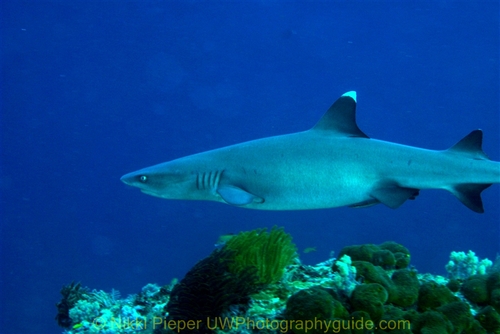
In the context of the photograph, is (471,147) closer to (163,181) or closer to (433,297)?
(433,297)

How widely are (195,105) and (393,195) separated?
88.0 m

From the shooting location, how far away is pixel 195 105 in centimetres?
9075

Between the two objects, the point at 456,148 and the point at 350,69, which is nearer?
the point at 456,148

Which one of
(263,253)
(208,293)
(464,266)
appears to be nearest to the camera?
(208,293)

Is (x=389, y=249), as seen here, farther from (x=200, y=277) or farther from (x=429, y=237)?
(x=429, y=237)

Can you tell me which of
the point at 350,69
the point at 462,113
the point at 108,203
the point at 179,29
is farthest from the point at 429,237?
the point at 179,29

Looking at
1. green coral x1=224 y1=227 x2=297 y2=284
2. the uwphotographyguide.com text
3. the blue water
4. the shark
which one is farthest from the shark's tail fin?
the blue water

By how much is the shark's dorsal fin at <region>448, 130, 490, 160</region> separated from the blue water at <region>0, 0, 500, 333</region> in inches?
1791

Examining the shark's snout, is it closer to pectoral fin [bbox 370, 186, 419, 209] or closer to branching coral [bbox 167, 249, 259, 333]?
branching coral [bbox 167, 249, 259, 333]

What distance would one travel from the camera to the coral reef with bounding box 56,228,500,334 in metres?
3.68

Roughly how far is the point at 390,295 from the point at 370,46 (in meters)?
94.9

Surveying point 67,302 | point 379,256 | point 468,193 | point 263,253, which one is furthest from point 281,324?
point 67,302

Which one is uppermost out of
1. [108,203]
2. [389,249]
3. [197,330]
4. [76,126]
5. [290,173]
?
[76,126]

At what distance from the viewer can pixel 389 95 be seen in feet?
296
